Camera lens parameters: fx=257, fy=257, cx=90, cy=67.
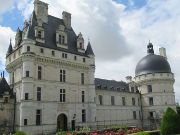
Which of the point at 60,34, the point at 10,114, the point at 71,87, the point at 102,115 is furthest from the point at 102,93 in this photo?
the point at 10,114

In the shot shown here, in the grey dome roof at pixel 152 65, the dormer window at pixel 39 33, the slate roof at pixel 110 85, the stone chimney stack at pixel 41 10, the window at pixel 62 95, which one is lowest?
the window at pixel 62 95

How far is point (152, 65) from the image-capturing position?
57.0 meters

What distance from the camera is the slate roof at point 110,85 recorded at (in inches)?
1980

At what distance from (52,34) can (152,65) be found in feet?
85.4

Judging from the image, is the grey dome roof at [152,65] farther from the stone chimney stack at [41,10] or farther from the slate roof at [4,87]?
the slate roof at [4,87]

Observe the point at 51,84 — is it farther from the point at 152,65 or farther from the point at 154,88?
the point at 152,65

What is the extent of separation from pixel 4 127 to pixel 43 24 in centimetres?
1628

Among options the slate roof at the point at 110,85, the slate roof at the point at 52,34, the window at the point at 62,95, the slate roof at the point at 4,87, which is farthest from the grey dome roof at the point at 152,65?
the slate roof at the point at 4,87

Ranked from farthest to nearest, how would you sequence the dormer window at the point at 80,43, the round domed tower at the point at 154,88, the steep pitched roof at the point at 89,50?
the round domed tower at the point at 154,88 < the steep pitched roof at the point at 89,50 < the dormer window at the point at 80,43

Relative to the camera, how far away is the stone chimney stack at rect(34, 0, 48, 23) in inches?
1586

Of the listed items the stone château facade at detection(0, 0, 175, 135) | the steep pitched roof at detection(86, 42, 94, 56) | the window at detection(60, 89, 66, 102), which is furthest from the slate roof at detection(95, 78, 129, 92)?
the window at detection(60, 89, 66, 102)

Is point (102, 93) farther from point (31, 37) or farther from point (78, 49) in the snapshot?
point (31, 37)

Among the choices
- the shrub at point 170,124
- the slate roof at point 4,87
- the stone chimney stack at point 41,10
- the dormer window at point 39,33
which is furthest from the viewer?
the stone chimney stack at point 41,10

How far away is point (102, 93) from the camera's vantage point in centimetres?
4897
